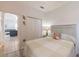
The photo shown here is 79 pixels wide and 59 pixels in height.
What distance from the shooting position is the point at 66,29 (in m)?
1.19

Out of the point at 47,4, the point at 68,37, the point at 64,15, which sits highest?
the point at 47,4

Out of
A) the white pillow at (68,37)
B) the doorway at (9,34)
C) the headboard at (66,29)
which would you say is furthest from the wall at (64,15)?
the doorway at (9,34)

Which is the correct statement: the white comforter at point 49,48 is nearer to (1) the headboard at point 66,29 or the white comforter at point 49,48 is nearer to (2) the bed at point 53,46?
(2) the bed at point 53,46

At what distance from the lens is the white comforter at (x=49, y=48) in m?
1.11

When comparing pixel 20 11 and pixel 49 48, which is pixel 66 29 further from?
pixel 20 11

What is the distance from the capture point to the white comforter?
1.11 meters

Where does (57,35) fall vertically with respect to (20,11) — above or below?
below

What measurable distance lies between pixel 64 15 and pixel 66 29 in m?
0.16

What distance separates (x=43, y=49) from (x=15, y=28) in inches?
15.1

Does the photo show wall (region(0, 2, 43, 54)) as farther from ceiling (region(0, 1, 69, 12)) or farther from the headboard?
the headboard

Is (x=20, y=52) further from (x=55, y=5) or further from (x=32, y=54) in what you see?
(x=55, y=5)

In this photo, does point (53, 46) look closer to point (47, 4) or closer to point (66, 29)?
point (66, 29)

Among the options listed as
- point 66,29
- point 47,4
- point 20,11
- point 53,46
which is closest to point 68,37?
point 66,29

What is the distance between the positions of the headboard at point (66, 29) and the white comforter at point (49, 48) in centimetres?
10
